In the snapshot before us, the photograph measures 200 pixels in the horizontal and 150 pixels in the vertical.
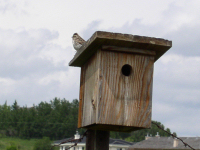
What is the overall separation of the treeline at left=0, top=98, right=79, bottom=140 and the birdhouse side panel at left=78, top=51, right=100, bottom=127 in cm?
9331

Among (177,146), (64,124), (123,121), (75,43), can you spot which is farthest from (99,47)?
(64,124)

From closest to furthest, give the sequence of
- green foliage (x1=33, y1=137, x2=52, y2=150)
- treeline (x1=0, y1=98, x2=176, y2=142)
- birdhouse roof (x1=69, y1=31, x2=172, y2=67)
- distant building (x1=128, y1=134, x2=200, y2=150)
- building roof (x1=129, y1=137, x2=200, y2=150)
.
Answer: birdhouse roof (x1=69, y1=31, x2=172, y2=67)
distant building (x1=128, y1=134, x2=200, y2=150)
building roof (x1=129, y1=137, x2=200, y2=150)
green foliage (x1=33, y1=137, x2=52, y2=150)
treeline (x1=0, y1=98, x2=176, y2=142)

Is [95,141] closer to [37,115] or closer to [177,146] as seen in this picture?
[177,146]

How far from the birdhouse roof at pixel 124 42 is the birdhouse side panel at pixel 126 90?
0.12 meters

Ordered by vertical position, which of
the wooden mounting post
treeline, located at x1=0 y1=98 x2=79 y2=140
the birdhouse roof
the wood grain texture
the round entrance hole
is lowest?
the wooden mounting post

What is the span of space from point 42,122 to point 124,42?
9897cm

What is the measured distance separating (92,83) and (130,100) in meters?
0.55

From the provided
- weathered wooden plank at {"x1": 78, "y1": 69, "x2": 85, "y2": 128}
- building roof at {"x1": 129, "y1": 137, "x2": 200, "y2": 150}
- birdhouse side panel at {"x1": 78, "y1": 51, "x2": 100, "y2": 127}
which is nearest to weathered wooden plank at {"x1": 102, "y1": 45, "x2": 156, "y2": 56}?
birdhouse side panel at {"x1": 78, "y1": 51, "x2": 100, "y2": 127}

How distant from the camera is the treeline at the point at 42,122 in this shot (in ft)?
327

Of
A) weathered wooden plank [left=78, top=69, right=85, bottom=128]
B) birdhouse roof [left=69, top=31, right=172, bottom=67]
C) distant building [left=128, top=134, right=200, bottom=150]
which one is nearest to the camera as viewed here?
birdhouse roof [left=69, top=31, right=172, bottom=67]

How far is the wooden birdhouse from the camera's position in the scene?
183 inches

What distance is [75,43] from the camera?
269 inches

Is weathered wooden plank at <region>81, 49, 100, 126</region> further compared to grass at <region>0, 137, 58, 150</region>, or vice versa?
grass at <region>0, 137, 58, 150</region>

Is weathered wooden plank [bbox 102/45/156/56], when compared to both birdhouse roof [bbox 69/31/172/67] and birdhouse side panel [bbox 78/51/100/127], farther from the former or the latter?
birdhouse side panel [bbox 78/51/100/127]
